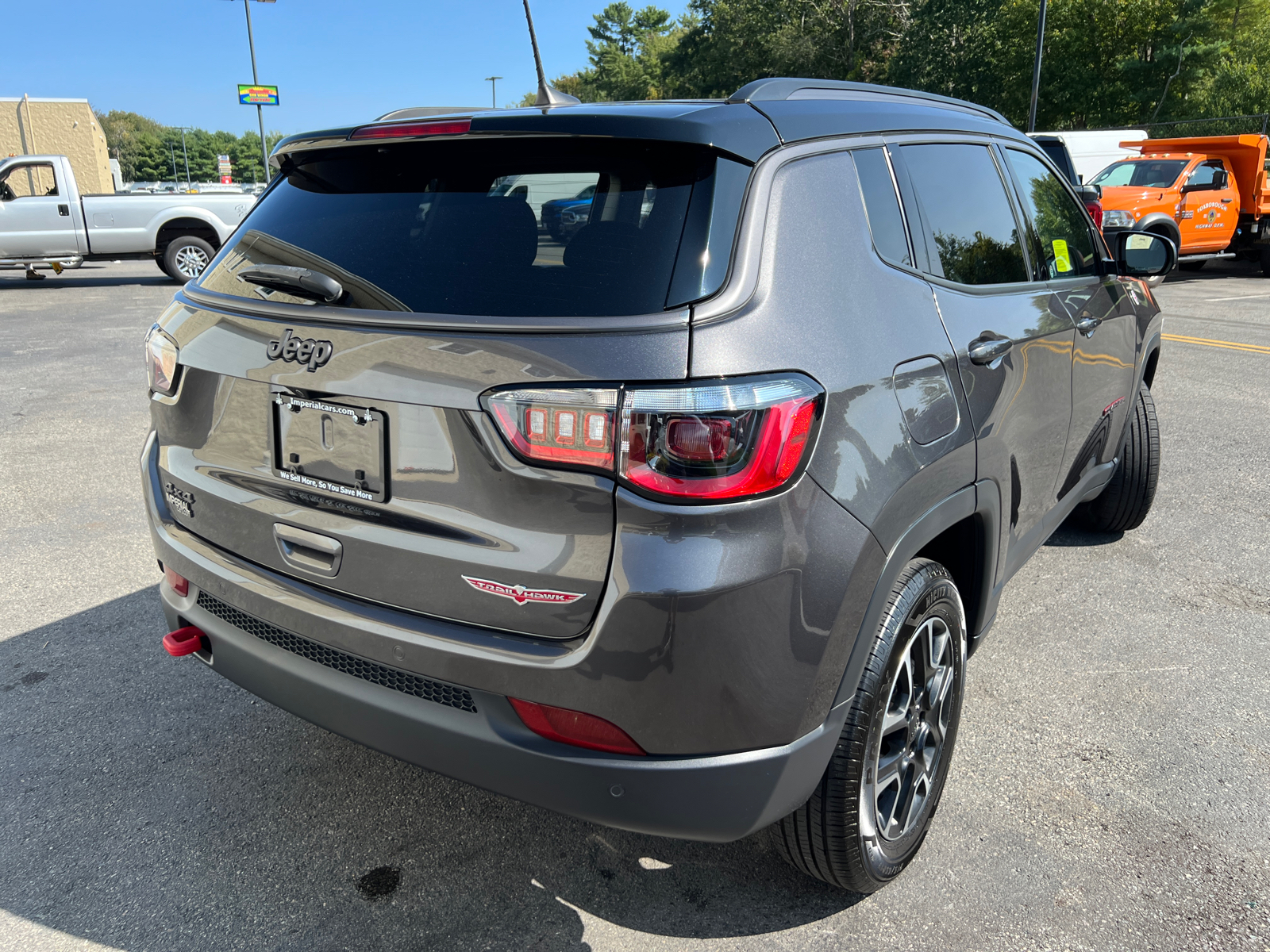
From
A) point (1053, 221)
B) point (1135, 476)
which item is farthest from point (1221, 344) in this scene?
point (1053, 221)

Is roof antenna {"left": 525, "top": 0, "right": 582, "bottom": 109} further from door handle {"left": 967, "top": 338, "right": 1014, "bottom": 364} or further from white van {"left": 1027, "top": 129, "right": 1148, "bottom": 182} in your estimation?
white van {"left": 1027, "top": 129, "right": 1148, "bottom": 182}

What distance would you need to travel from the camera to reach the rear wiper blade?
2.00m

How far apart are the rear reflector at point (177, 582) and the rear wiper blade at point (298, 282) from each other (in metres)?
0.79

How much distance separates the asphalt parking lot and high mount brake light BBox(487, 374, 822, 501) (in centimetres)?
116

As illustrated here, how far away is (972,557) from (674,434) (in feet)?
4.26

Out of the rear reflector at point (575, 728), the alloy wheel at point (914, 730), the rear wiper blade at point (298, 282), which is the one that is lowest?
the alloy wheel at point (914, 730)

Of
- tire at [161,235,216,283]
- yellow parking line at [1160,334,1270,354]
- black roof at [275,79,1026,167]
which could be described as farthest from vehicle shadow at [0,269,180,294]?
black roof at [275,79,1026,167]

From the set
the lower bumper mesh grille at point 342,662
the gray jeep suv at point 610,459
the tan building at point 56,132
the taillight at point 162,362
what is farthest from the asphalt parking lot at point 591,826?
the tan building at point 56,132

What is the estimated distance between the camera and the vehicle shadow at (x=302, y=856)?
7.13 feet

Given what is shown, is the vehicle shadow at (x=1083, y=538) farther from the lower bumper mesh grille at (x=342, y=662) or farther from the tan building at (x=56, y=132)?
the tan building at (x=56, y=132)

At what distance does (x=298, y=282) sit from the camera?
2047mm

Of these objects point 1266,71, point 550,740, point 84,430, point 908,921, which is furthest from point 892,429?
point 1266,71

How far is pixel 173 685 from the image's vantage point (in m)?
3.21

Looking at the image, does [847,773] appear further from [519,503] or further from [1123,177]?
[1123,177]
